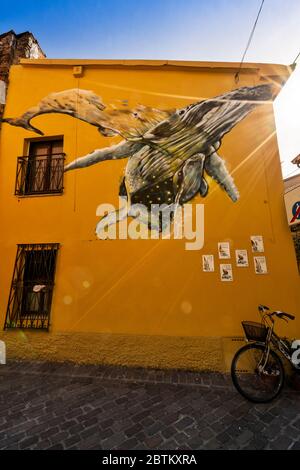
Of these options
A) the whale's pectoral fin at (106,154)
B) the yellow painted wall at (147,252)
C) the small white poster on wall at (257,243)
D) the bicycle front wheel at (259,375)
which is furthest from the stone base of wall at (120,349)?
the whale's pectoral fin at (106,154)

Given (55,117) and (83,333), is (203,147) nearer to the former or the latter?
(55,117)

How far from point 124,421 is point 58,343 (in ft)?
7.71

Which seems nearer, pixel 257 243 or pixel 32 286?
pixel 257 243

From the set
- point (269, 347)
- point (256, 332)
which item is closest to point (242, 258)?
point (256, 332)

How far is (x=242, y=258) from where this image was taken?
486cm

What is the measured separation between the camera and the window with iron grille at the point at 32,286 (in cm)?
520

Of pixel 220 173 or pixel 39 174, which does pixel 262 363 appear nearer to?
pixel 220 173

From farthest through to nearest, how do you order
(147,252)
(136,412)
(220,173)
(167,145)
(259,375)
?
(167,145) < (220,173) < (147,252) < (259,375) < (136,412)

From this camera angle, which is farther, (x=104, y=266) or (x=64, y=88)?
(x=64, y=88)

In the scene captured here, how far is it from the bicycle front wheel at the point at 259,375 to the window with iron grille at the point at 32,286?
3666 millimetres

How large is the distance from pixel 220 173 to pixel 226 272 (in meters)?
2.04
